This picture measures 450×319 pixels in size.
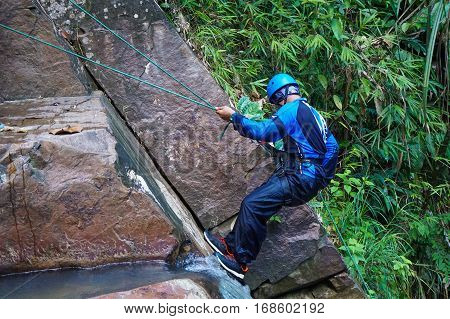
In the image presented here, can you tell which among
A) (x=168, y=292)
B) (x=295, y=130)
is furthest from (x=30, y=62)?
(x=168, y=292)

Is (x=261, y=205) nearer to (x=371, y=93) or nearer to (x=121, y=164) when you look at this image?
(x=121, y=164)

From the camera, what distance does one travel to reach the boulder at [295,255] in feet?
17.0

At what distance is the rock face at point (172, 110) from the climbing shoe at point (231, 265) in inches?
31.0

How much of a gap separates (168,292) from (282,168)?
1.59m

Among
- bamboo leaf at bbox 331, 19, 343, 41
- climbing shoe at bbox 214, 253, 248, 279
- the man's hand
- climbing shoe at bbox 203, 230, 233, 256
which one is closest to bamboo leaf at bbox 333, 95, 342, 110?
bamboo leaf at bbox 331, 19, 343, 41

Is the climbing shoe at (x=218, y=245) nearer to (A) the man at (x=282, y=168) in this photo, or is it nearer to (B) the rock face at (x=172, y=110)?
(A) the man at (x=282, y=168)

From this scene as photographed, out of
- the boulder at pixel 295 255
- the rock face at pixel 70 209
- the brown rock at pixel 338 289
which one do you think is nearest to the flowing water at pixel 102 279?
the rock face at pixel 70 209

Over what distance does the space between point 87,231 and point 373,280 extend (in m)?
3.16

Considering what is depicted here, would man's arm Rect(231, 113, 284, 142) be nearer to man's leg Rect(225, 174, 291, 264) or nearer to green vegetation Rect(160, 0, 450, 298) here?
man's leg Rect(225, 174, 291, 264)

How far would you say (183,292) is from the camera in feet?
11.2

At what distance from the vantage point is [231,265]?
441 centimetres

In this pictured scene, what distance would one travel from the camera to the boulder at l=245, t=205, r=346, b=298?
519 centimetres

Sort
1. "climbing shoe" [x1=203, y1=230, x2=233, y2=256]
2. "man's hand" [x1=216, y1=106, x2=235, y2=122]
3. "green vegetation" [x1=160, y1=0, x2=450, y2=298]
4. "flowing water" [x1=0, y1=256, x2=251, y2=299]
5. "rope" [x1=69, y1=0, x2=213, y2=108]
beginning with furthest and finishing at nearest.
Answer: "green vegetation" [x1=160, y1=0, x2=450, y2=298] < "rope" [x1=69, y1=0, x2=213, y2=108] < "climbing shoe" [x1=203, y1=230, x2=233, y2=256] < "man's hand" [x1=216, y1=106, x2=235, y2=122] < "flowing water" [x1=0, y1=256, x2=251, y2=299]

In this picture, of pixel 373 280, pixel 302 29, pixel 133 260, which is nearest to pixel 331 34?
pixel 302 29
